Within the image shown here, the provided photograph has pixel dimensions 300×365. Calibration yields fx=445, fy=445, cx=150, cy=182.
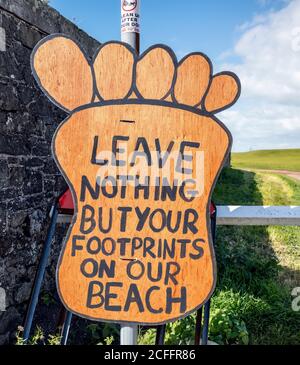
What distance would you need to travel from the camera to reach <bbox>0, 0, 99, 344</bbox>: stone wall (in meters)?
2.84

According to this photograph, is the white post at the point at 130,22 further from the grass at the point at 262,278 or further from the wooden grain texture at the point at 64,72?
the grass at the point at 262,278

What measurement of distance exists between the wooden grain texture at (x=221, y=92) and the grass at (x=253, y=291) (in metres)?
1.76

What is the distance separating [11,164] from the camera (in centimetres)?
290

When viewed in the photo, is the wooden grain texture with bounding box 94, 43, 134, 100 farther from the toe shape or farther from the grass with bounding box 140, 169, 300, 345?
the grass with bounding box 140, 169, 300, 345

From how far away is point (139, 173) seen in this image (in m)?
2.10

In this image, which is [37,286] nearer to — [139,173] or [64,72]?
[139,173]

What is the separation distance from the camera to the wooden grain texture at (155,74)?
207 cm

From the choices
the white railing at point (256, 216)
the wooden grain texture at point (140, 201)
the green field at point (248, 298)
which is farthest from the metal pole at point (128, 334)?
the white railing at point (256, 216)

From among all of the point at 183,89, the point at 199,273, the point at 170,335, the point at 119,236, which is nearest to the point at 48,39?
the point at 183,89

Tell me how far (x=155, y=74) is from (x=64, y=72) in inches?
16.9

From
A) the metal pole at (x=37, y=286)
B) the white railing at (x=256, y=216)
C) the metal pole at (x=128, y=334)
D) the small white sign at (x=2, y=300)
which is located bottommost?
the small white sign at (x=2, y=300)

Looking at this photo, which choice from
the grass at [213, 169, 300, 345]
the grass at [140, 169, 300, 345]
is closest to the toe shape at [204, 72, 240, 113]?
the grass at [140, 169, 300, 345]

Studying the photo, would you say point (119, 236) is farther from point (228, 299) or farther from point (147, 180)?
point (228, 299)

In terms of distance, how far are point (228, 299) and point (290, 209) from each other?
5.24 ft
